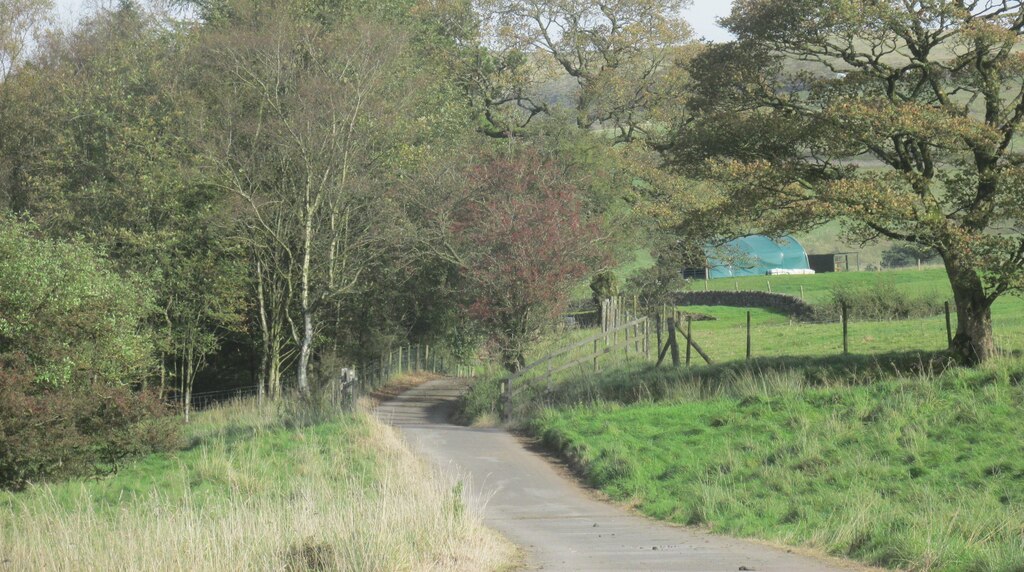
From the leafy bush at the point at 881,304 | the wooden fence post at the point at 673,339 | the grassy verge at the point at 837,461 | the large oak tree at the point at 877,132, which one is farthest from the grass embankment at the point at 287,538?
the leafy bush at the point at 881,304

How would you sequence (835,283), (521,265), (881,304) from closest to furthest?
1. (521,265)
2. (881,304)
3. (835,283)

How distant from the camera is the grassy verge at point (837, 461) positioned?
11.7m

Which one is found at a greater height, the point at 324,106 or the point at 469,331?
the point at 324,106

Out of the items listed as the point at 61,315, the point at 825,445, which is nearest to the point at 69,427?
the point at 61,315

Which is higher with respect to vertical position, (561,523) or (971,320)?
(971,320)

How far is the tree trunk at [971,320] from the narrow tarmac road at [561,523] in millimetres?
8843

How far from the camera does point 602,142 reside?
1724 inches

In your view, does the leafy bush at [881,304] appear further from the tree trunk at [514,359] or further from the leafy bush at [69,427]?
the leafy bush at [69,427]

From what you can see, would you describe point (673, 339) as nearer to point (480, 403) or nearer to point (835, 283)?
point (480, 403)

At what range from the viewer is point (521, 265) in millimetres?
29516

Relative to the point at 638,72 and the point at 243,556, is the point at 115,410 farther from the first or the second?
the point at 638,72

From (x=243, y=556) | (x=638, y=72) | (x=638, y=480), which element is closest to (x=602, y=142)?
(x=638, y=72)

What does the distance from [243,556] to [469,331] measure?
89.6 ft

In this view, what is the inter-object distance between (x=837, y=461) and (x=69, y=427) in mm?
14639
